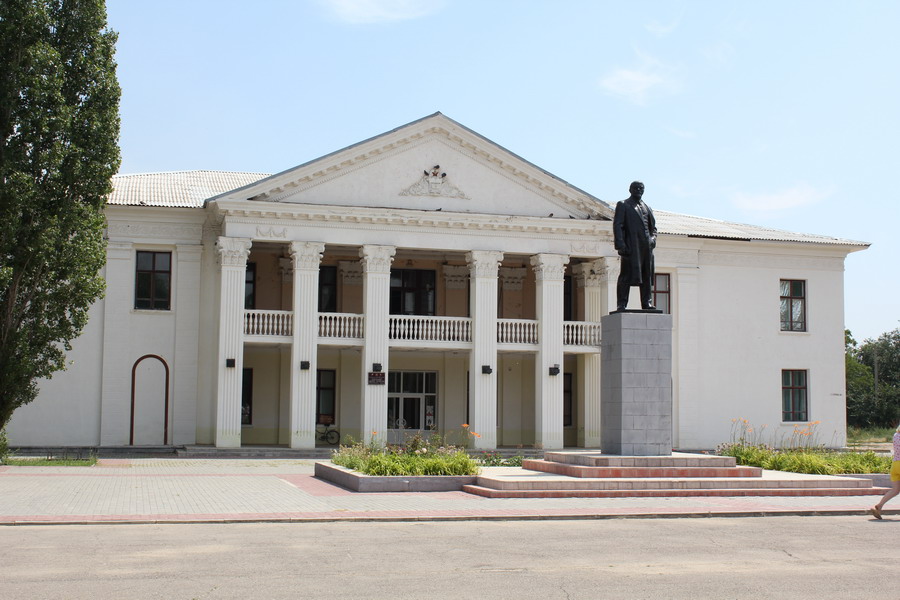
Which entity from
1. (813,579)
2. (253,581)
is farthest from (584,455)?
(253,581)

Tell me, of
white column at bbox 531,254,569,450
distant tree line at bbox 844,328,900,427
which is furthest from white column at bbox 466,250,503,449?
distant tree line at bbox 844,328,900,427

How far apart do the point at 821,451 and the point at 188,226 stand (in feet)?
63.3

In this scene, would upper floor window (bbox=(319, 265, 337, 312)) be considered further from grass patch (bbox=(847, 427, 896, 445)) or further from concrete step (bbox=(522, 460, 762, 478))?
grass patch (bbox=(847, 427, 896, 445))

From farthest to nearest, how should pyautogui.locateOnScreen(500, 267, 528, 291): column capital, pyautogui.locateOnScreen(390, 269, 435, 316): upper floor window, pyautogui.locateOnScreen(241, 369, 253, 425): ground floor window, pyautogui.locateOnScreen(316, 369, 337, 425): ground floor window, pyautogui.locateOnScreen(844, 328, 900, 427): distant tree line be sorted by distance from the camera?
pyautogui.locateOnScreen(844, 328, 900, 427): distant tree line
pyautogui.locateOnScreen(500, 267, 528, 291): column capital
pyautogui.locateOnScreen(390, 269, 435, 316): upper floor window
pyautogui.locateOnScreen(316, 369, 337, 425): ground floor window
pyautogui.locateOnScreen(241, 369, 253, 425): ground floor window

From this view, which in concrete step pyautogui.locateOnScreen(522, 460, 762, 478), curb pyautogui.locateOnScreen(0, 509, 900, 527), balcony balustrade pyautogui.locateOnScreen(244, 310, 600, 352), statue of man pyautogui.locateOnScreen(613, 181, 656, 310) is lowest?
curb pyautogui.locateOnScreen(0, 509, 900, 527)

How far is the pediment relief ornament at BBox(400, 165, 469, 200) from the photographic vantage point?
1242 inches

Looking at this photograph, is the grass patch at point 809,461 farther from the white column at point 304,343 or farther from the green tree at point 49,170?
the green tree at point 49,170

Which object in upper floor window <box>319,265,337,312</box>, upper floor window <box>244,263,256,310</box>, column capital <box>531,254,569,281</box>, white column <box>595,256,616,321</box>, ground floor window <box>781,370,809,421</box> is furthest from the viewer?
ground floor window <box>781,370,809,421</box>

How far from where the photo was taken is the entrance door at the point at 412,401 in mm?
34438

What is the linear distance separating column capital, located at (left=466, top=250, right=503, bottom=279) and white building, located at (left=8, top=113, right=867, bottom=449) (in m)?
0.06

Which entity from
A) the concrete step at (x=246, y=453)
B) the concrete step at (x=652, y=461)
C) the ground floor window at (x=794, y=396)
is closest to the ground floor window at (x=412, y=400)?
the concrete step at (x=246, y=453)

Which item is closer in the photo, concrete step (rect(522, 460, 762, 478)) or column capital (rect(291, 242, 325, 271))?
concrete step (rect(522, 460, 762, 478))

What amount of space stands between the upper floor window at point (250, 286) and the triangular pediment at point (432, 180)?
4.16 m

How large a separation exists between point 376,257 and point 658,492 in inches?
619
